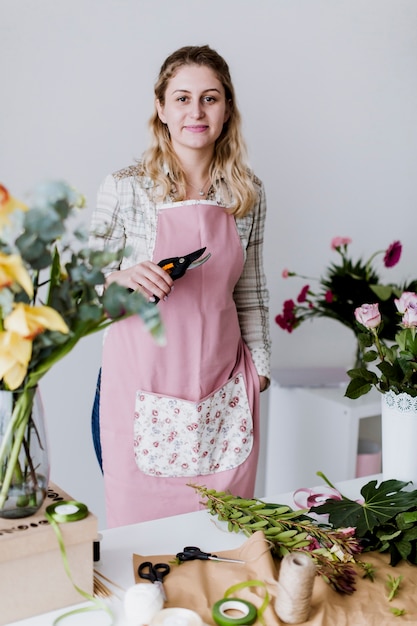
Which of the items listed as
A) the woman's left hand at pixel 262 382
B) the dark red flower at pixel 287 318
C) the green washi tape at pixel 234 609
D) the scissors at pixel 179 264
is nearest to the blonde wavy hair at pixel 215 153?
the scissors at pixel 179 264

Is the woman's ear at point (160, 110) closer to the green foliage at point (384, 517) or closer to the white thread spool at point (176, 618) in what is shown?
the green foliage at point (384, 517)

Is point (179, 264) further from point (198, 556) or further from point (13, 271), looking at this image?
point (13, 271)

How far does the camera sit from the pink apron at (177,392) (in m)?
1.77

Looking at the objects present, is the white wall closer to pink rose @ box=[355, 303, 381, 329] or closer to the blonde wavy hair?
the blonde wavy hair

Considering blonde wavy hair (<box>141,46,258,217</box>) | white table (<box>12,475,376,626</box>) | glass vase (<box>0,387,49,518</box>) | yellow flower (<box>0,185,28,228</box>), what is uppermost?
blonde wavy hair (<box>141,46,258,217</box>)

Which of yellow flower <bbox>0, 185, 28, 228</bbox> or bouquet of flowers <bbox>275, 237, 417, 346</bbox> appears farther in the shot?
bouquet of flowers <bbox>275, 237, 417, 346</bbox>

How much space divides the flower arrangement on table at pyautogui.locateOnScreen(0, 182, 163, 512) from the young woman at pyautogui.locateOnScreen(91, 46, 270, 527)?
78 cm

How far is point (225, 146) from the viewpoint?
1896 millimetres

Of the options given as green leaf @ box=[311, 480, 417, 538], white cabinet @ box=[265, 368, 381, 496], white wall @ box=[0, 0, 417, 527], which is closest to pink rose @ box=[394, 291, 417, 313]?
green leaf @ box=[311, 480, 417, 538]

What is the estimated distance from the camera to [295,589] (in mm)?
967

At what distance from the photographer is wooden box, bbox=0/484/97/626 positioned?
96 cm

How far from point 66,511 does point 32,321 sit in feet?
1.03

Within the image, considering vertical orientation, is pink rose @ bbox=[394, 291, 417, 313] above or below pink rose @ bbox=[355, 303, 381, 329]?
above

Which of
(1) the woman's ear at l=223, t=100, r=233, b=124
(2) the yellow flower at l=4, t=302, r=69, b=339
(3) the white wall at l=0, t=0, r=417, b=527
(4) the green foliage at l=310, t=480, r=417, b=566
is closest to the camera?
(2) the yellow flower at l=4, t=302, r=69, b=339
